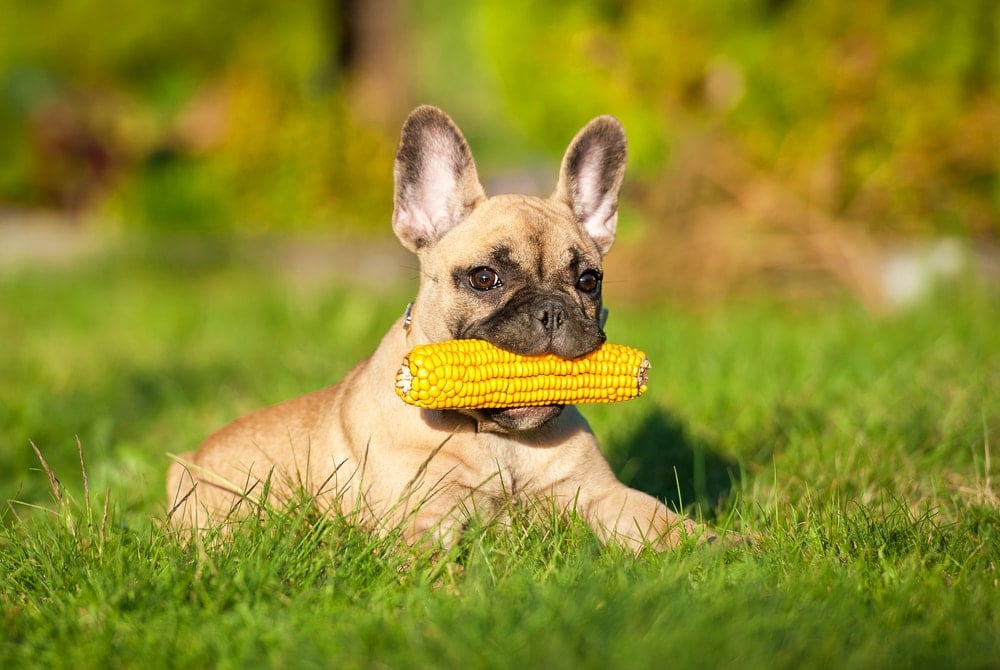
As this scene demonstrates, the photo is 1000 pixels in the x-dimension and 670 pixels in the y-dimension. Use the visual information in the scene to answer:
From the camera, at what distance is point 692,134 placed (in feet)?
29.1

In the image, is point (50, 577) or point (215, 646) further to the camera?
point (50, 577)

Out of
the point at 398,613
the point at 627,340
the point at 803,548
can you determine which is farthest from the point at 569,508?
the point at 627,340

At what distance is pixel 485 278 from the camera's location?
387 cm

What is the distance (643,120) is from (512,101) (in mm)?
1409

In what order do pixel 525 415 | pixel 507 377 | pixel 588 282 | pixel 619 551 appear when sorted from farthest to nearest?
pixel 588 282 → pixel 525 415 → pixel 507 377 → pixel 619 551

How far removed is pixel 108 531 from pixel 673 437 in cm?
250

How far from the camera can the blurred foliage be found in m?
8.33

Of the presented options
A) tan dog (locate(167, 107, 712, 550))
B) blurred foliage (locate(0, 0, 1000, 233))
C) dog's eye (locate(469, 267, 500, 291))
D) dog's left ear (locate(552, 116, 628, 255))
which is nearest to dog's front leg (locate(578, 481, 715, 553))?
tan dog (locate(167, 107, 712, 550))

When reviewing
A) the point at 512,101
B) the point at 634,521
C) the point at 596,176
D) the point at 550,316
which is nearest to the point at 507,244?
the point at 550,316

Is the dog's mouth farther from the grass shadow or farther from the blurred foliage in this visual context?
the blurred foliage

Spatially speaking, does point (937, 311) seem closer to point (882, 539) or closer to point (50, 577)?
point (882, 539)

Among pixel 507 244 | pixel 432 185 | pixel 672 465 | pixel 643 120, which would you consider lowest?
pixel 672 465

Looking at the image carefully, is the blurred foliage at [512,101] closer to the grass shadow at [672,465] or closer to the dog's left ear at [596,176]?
the grass shadow at [672,465]

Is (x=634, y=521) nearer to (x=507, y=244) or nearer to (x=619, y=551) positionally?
(x=619, y=551)
